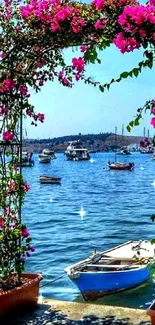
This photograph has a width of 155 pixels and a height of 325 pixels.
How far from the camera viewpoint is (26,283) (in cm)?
628

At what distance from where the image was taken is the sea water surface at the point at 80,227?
14056mm

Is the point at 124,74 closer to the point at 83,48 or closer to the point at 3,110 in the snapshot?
the point at 83,48

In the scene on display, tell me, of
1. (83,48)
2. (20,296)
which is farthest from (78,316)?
(83,48)

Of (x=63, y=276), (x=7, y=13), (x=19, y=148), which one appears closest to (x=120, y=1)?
(x=7, y=13)

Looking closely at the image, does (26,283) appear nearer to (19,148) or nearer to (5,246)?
(5,246)

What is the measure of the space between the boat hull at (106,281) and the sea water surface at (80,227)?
0.43m

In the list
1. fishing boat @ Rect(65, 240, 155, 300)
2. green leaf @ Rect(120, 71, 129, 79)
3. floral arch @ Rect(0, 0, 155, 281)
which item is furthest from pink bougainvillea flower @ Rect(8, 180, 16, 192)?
fishing boat @ Rect(65, 240, 155, 300)

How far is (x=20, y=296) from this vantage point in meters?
6.17

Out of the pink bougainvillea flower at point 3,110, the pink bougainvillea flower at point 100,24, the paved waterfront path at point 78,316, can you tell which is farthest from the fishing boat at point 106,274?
the pink bougainvillea flower at point 100,24

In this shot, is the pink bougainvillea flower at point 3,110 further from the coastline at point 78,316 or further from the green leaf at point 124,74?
the coastline at point 78,316

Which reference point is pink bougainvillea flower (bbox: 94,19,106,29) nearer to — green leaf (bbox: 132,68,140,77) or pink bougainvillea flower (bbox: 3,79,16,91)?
green leaf (bbox: 132,68,140,77)

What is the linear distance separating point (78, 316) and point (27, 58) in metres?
3.03

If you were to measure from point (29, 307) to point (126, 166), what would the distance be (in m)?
84.3

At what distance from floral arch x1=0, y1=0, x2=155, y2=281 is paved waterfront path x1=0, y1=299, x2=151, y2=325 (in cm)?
57
